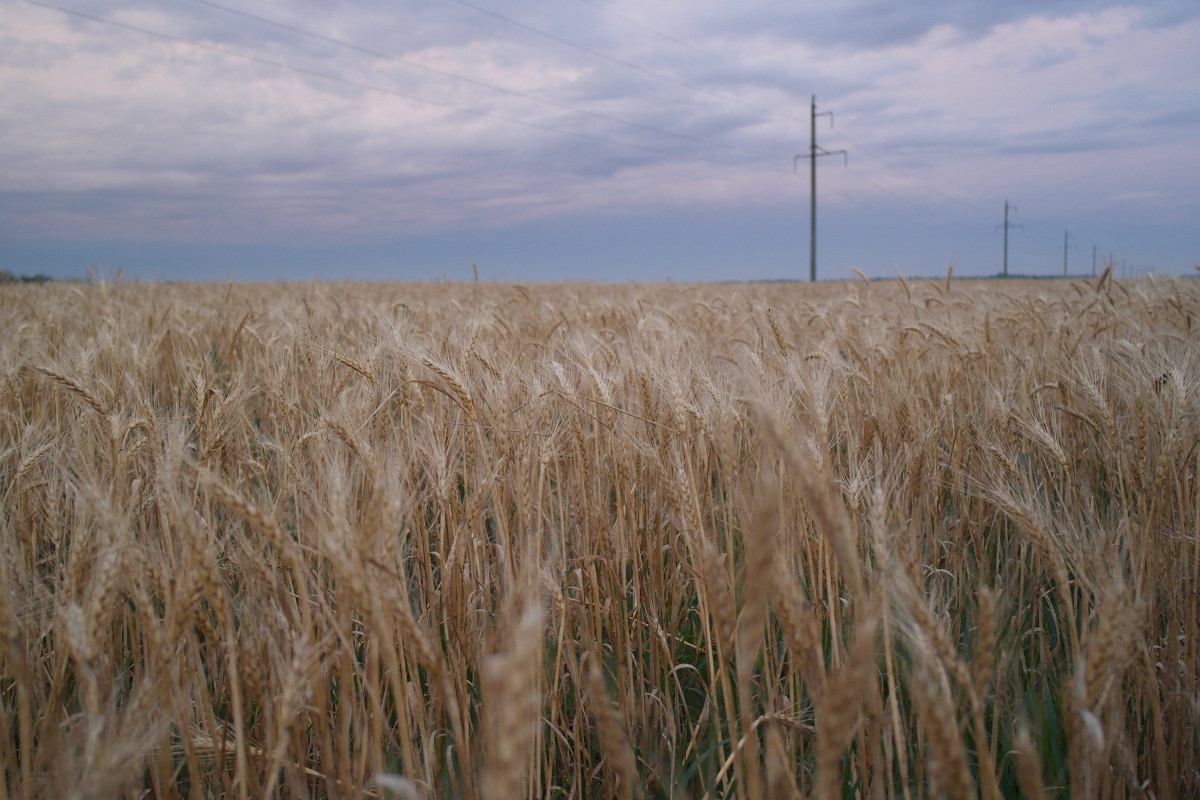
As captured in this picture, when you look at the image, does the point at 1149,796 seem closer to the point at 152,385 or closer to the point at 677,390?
the point at 677,390

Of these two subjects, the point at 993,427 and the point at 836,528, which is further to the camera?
the point at 993,427

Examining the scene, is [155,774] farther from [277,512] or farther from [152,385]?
[152,385]

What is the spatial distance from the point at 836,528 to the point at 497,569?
52.2 inches

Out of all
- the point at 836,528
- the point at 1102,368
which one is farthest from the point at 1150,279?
the point at 836,528

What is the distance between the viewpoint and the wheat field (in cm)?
90

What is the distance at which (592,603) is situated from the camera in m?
1.72

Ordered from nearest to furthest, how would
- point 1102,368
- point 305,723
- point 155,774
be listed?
1. point 155,774
2. point 305,723
3. point 1102,368

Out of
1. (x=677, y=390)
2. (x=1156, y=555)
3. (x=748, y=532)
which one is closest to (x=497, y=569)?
(x=677, y=390)

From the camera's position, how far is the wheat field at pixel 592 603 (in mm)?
897

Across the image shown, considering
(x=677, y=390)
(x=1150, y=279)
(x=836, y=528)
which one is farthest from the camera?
(x=1150, y=279)

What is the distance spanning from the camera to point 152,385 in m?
3.88

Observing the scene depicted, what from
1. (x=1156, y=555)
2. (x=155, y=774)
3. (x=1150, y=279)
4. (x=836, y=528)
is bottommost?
(x=155, y=774)

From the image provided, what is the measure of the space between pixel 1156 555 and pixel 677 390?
128cm

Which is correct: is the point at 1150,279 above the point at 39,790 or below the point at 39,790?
above
